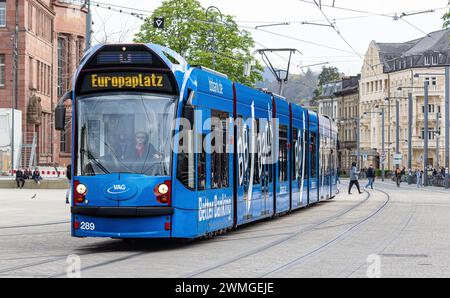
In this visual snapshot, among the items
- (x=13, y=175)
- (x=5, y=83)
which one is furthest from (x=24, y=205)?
(x=5, y=83)

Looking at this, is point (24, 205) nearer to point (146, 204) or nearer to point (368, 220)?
point (368, 220)

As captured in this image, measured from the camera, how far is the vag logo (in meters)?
17.6

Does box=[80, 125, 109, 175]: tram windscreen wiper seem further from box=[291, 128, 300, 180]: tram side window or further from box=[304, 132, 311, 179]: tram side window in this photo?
box=[304, 132, 311, 179]: tram side window

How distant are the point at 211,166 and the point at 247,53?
58.1m

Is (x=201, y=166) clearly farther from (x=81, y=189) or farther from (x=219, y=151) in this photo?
(x=81, y=189)

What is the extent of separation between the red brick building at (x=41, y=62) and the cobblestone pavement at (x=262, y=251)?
150ft

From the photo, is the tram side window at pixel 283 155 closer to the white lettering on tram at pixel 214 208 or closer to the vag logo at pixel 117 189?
the white lettering on tram at pixel 214 208

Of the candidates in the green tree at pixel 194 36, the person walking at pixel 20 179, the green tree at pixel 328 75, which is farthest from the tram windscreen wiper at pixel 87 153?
the green tree at pixel 328 75

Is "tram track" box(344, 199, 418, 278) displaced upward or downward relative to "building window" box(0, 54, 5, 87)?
downward

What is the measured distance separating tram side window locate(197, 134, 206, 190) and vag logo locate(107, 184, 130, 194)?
5.38ft

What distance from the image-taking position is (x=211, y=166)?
19.7m

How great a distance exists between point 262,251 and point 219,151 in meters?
2.65

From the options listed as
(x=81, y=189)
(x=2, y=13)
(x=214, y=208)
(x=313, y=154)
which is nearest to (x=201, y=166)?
(x=214, y=208)

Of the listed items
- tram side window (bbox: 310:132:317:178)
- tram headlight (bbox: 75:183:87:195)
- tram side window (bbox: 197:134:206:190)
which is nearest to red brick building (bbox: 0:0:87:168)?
tram side window (bbox: 310:132:317:178)
